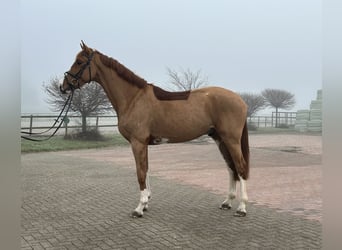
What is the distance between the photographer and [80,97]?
48.4 ft

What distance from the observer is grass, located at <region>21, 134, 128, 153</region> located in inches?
545

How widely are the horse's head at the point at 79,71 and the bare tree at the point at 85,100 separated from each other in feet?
28.6

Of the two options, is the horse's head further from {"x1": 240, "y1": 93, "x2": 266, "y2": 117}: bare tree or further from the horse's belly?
{"x1": 240, "y1": 93, "x2": 266, "y2": 117}: bare tree

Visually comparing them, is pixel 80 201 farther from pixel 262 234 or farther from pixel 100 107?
pixel 100 107

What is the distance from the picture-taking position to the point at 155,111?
14.7 feet

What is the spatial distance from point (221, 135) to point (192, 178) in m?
3.31

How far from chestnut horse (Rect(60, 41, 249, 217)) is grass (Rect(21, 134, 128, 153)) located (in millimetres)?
10050

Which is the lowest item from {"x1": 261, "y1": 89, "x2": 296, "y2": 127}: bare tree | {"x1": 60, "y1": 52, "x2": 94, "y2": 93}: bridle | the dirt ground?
the dirt ground

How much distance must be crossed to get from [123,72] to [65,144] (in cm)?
1140

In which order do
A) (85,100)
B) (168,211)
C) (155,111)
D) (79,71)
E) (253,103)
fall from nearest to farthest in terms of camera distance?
(79,71)
(155,111)
(168,211)
(85,100)
(253,103)

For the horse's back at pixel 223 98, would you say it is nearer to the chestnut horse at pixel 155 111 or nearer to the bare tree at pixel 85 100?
the chestnut horse at pixel 155 111

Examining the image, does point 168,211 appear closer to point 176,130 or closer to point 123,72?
point 176,130

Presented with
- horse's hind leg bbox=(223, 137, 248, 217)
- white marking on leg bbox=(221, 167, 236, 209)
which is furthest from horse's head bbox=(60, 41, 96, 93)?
white marking on leg bbox=(221, 167, 236, 209)

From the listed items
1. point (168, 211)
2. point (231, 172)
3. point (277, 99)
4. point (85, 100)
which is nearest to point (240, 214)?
point (231, 172)
